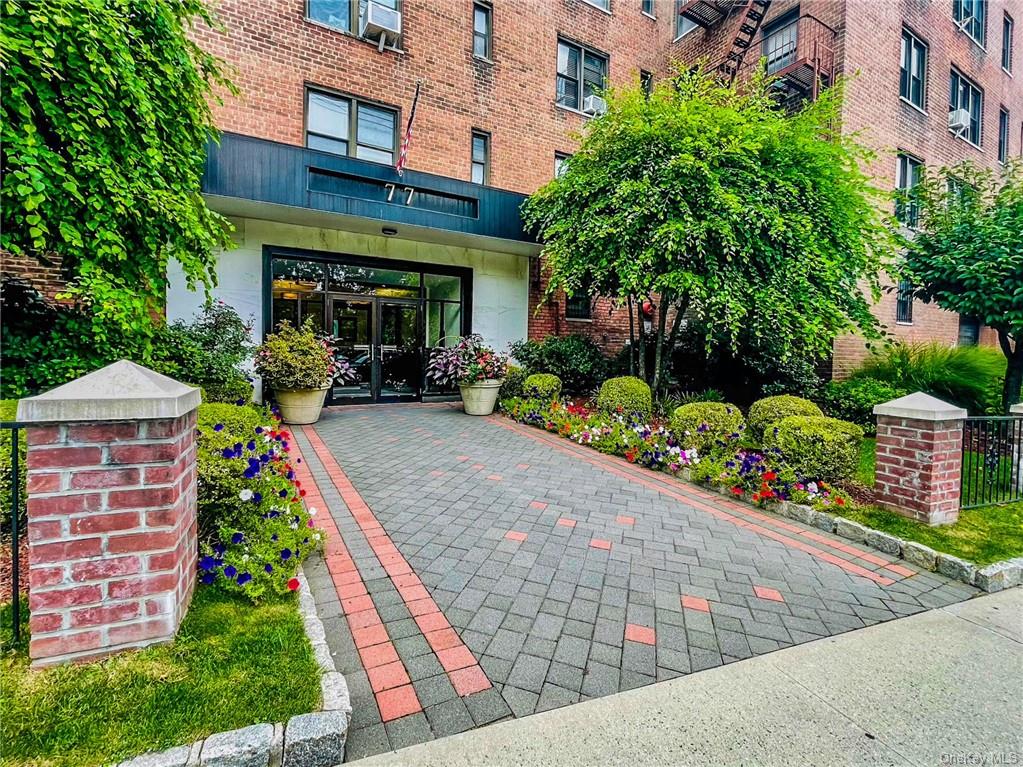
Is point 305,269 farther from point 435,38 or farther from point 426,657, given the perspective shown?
point 426,657

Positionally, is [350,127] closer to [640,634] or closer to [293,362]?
[293,362]

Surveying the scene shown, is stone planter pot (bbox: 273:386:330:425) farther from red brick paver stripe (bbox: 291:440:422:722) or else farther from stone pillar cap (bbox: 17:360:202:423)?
stone pillar cap (bbox: 17:360:202:423)

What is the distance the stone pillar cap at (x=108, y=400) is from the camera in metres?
1.80

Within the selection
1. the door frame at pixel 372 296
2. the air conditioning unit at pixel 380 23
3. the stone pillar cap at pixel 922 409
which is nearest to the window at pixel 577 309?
the door frame at pixel 372 296

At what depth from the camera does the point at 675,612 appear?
2.66 meters

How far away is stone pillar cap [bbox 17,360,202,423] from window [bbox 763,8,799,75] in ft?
44.5

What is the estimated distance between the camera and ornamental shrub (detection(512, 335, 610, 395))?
1012 centimetres

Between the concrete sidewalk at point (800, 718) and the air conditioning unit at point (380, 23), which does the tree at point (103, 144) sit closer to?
the concrete sidewalk at point (800, 718)

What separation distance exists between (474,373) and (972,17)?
17.4m

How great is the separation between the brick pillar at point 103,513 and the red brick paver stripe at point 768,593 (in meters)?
3.10

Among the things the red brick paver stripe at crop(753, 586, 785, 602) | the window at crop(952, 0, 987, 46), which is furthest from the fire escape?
the red brick paver stripe at crop(753, 586, 785, 602)

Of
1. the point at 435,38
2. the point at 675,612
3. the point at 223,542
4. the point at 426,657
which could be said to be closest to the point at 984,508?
the point at 675,612

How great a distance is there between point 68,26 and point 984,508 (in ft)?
27.9

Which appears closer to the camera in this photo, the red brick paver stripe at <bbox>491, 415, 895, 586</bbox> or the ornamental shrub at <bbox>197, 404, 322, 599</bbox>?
the ornamental shrub at <bbox>197, 404, 322, 599</bbox>
